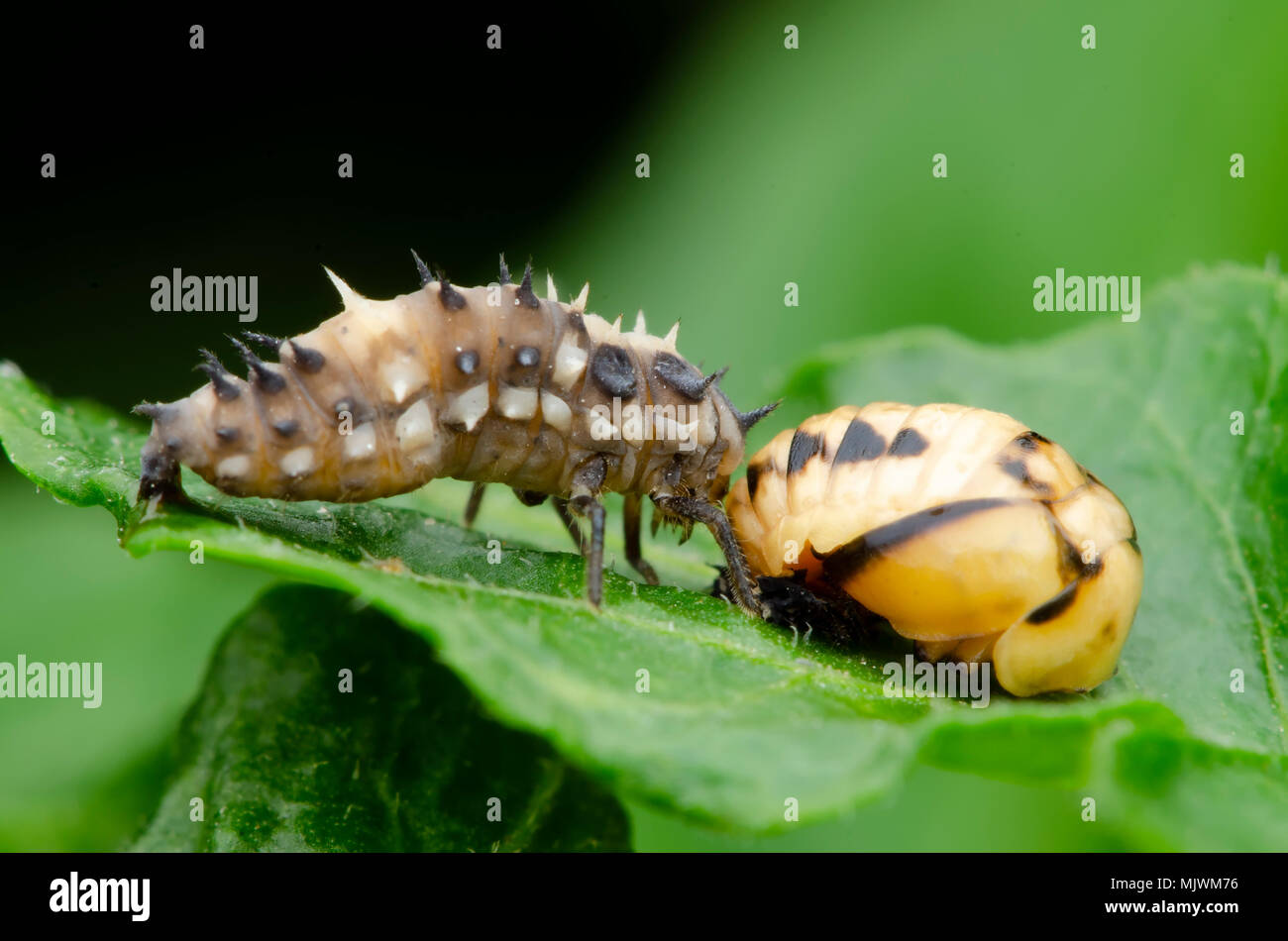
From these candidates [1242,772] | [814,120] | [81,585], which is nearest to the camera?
[1242,772]

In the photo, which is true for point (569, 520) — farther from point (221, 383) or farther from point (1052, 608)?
point (1052, 608)

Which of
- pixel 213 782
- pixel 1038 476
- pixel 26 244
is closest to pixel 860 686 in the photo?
pixel 1038 476

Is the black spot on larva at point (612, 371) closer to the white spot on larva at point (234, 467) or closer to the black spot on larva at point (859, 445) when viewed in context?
the black spot on larva at point (859, 445)

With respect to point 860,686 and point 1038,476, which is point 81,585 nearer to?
point 860,686

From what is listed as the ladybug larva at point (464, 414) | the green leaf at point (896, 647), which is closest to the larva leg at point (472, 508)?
the ladybug larva at point (464, 414)

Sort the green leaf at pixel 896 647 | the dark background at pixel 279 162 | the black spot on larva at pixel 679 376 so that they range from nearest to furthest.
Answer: the green leaf at pixel 896 647, the black spot on larva at pixel 679 376, the dark background at pixel 279 162

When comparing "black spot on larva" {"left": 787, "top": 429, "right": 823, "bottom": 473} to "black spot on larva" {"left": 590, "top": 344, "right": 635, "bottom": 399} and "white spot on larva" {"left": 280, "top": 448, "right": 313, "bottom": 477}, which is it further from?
"white spot on larva" {"left": 280, "top": 448, "right": 313, "bottom": 477}

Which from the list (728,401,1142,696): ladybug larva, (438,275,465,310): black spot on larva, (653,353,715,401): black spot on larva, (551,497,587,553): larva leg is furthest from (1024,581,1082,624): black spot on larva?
(438,275,465,310): black spot on larva

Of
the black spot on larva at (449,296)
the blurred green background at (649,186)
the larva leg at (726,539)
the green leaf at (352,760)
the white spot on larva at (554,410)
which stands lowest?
the green leaf at (352,760)
